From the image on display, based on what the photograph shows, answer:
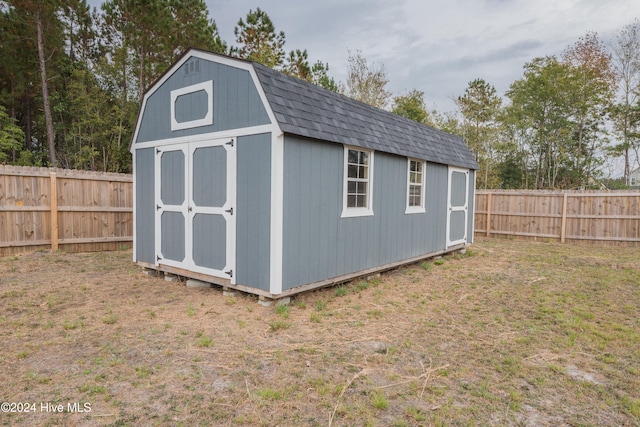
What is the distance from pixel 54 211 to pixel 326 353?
7.59 m

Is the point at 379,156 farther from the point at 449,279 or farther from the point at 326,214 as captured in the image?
the point at 449,279

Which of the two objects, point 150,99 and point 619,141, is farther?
point 619,141

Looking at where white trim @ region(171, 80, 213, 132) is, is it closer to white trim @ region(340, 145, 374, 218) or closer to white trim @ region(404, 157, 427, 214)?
white trim @ region(340, 145, 374, 218)

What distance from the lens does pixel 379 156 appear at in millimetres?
6082

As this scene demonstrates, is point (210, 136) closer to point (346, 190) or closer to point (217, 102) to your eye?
point (217, 102)

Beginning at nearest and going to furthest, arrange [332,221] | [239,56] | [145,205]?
[332,221] → [145,205] → [239,56]

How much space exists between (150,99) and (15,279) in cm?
367

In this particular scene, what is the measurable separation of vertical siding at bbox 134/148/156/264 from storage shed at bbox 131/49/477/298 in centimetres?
2

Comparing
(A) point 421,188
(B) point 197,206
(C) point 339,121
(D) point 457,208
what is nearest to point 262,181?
(B) point 197,206

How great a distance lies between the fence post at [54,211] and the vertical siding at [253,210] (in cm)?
560

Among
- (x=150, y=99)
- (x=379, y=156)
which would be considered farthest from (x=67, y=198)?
(x=379, y=156)

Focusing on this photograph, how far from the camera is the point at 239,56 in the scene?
1872 cm

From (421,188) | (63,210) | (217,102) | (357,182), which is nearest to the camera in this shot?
(217,102)

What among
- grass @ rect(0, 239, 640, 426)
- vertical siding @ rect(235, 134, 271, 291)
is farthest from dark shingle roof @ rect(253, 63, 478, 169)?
grass @ rect(0, 239, 640, 426)
